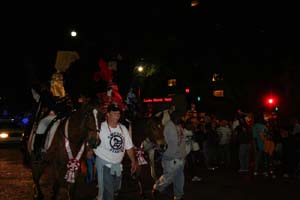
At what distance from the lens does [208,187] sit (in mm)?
13812

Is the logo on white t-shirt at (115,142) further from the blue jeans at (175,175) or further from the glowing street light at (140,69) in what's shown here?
the glowing street light at (140,69)

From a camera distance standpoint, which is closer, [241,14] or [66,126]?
[66,126]

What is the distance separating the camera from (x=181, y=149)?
10.3m

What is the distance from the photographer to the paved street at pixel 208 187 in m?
12.3

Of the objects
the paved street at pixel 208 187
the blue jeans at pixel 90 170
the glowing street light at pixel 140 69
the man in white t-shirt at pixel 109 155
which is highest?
the glowing street light at pixel 140 69

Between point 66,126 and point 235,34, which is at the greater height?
point 235,34

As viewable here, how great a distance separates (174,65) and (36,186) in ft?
81.6

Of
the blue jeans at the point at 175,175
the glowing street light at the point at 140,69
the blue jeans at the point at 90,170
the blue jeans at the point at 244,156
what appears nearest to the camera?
the blue jeans at the point at 175,175

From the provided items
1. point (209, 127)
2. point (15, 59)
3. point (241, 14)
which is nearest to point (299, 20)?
point (241, 14)

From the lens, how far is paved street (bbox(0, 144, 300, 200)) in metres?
12.3

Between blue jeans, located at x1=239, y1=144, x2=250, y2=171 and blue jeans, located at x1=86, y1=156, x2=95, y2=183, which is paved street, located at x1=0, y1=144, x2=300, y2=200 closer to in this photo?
blue jeans, located at x1=86, y1=156, x2=95, y2=183

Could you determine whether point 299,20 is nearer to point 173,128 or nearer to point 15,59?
point 173,128

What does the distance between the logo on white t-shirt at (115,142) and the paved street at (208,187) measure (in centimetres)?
410

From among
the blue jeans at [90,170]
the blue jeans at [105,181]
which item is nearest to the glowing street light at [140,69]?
the blue jeans at [90,170]
